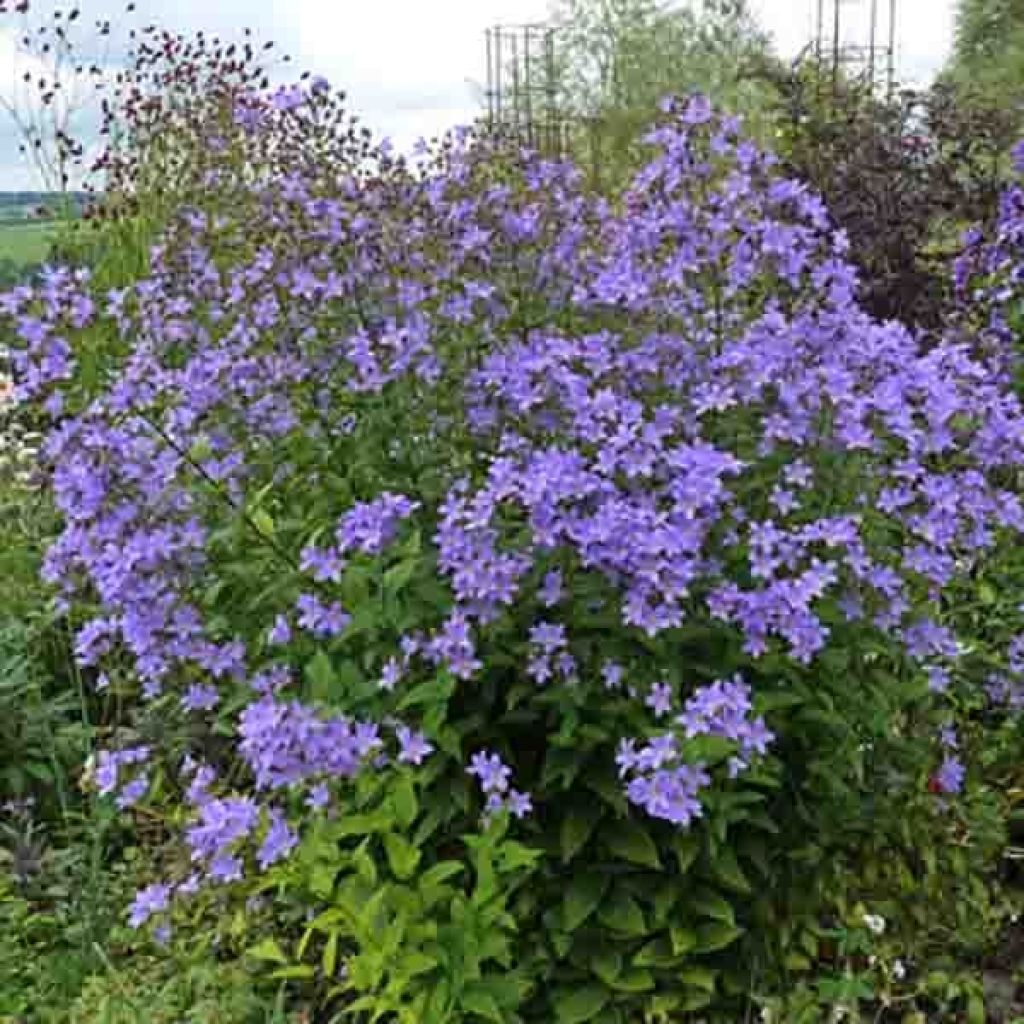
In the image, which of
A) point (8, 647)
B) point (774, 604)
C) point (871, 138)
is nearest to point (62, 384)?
point (8, 647)

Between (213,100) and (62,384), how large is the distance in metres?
3.21

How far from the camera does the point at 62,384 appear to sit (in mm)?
2965

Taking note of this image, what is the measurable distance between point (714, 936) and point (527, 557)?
2.50 ft

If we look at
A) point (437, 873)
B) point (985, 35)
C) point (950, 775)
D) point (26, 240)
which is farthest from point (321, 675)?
point (985, 35)

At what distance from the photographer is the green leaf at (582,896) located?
7.41 ft

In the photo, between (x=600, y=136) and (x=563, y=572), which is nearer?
(x=563, y=572)

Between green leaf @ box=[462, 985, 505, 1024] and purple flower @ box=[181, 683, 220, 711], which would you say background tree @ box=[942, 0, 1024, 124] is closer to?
purple flower @ box=[181, 683, 220, 711]

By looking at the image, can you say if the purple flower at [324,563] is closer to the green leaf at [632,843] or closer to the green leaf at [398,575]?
the green leaf at [398,575]

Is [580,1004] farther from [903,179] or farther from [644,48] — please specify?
[644,48]

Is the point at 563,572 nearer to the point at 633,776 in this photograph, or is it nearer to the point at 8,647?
the point at 633,776

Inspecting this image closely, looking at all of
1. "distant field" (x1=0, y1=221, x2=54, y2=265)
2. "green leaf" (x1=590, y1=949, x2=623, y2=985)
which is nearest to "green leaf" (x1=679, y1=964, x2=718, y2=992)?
"green leaf" (x1=590, y1=949, x2=623, y2=985)

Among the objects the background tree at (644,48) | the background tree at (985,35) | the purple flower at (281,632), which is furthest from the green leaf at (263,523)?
the background tree at (985,35)

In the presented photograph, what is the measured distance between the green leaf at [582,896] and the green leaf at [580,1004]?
123 millimetres

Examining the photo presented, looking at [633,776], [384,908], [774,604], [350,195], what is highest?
[350,195]
